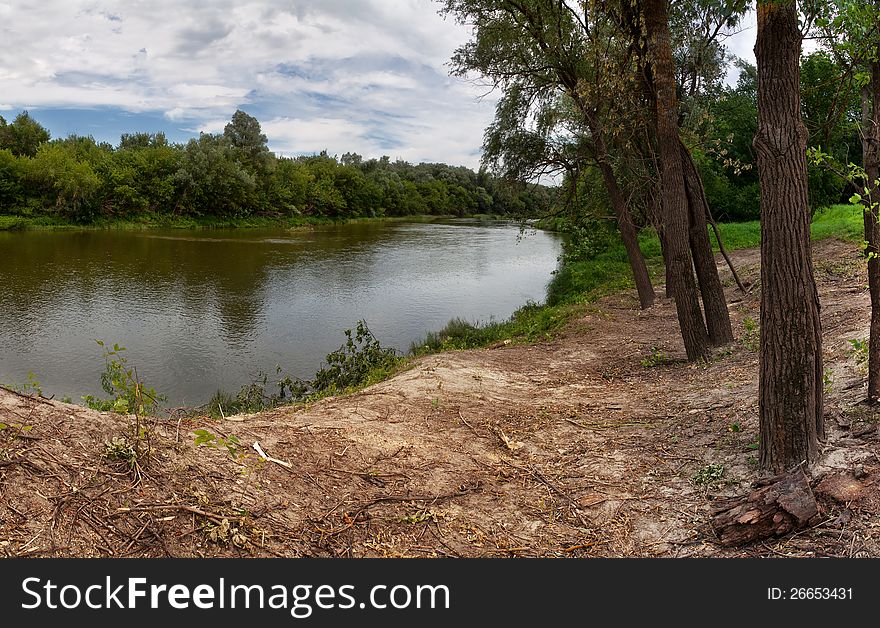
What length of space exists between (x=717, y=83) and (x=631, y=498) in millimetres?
14372

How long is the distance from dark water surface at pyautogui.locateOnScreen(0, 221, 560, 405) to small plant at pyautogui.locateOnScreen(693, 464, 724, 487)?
9417 millimetres

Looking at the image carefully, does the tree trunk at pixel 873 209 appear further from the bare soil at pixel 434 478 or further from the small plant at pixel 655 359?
the small plant at pixel 655 359

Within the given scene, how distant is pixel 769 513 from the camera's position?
387 centimetres

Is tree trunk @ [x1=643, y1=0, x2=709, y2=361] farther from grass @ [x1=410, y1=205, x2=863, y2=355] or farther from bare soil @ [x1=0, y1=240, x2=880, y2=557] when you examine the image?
grass @ [x1=410, y1=205, x2=863, y2=355]

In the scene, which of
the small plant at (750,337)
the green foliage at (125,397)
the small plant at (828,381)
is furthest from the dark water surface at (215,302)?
the small plant at (828,381)

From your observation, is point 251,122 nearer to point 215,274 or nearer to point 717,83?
point 215,274

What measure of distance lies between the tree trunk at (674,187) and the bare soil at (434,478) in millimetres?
1547

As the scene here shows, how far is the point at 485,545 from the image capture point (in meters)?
4.15

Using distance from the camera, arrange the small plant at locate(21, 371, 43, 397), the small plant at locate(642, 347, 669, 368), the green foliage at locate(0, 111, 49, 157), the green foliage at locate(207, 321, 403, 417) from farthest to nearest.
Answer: the green foliage at locate(0, 111, 49, 157)
the green foliage at locate(207, 321, 403, 417)
the small plant at locate(642, 347, 669, 368)
the small plant at locate(21, 371, 43, 397)

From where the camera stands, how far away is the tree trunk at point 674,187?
896 cm

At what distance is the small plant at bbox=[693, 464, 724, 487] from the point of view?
4.76 m

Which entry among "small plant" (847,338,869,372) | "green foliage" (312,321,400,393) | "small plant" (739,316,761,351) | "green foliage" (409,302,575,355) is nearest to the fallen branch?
"small plant" (847,338,869,372)

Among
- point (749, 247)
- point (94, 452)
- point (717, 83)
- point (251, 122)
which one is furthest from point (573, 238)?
point (251, 122)

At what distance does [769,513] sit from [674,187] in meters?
6.37
